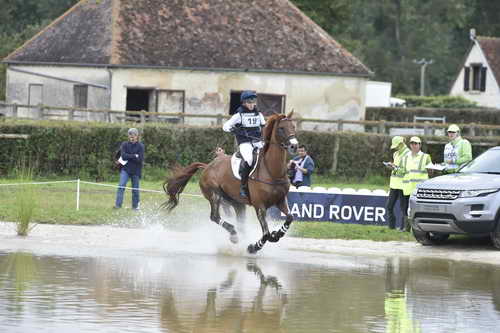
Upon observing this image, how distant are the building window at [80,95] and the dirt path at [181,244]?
26180 mm

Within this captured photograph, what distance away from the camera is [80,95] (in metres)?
46.9

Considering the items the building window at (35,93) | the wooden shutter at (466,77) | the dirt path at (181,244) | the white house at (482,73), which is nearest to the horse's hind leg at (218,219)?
the dirt path at (181,244)

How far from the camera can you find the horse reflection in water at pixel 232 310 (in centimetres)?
1078

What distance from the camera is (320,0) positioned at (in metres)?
63.6

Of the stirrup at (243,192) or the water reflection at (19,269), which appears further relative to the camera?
the stirrup at (243,192)

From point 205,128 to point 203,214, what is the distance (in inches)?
425

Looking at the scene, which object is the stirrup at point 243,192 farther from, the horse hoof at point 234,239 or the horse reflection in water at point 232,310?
the horse reflection in water at point 232,310

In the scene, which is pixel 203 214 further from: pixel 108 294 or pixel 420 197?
pixel 108 294

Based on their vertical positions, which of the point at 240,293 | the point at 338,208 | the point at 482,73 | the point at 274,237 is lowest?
the point at 240,293

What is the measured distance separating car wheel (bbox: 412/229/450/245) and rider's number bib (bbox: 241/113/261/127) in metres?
3.46

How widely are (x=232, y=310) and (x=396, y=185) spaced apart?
9.59 meters

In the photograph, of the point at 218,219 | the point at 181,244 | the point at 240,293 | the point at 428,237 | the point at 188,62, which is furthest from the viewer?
the point at 188,62

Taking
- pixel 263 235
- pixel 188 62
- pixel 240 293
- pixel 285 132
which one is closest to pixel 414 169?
pixel 285 132

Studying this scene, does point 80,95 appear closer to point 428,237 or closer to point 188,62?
point 188,62
